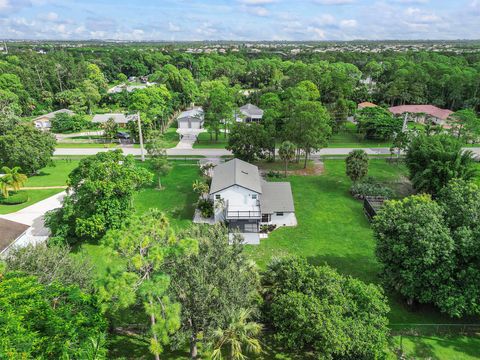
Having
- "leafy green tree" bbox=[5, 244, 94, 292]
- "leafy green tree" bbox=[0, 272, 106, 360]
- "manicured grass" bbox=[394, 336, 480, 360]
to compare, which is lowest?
"manicured grass" bbox=[394, 336, 480, 360]

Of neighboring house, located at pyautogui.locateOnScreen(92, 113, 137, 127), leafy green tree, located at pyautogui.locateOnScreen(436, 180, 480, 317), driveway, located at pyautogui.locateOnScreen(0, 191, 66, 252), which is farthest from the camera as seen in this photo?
neighboring house, located at pyautogui.locateOnScreen(92, 113, 137, 127)

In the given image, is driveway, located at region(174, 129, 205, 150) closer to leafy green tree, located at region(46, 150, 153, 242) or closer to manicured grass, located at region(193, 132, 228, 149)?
manicured grass, located at region(193, 132, 228, 149)

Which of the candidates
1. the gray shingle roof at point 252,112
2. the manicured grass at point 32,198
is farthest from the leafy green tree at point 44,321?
the gray shingle roof at point 252,112

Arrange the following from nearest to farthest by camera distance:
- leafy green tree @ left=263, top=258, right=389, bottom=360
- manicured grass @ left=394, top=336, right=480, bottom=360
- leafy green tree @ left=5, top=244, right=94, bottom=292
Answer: leafy green tree @ left=263, top=258, right=389, bottom=360 < leafy green tree @ left=5, top=244, right=94, bottom=292 < manicured grass @ left=394, top=336, right=480, bottom=360

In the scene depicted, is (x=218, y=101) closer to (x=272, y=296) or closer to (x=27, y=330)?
(x=272, y=296)

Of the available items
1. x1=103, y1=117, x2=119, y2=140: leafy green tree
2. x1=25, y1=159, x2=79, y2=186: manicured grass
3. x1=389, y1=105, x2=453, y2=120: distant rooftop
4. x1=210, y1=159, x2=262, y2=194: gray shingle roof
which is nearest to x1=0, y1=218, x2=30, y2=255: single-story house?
x1=25, y1=159, x2=79, y2=186: manicured grass

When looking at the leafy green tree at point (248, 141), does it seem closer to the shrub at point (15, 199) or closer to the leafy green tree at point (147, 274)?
the shrub at point (15, 199)
